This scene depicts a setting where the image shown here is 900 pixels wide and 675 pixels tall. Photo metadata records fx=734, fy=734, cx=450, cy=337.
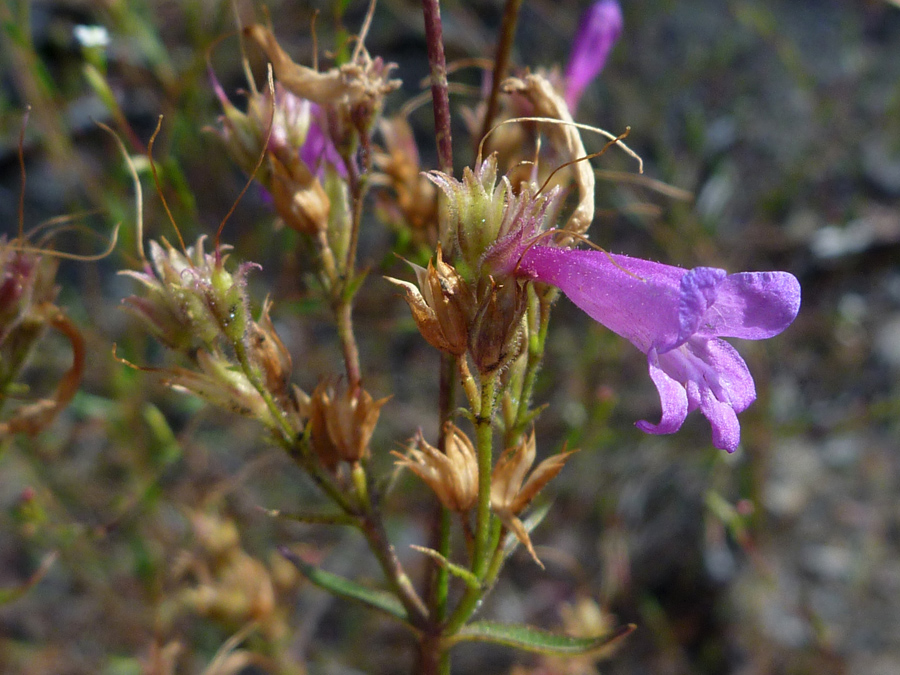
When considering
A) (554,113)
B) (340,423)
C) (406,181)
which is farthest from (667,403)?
(406,181)

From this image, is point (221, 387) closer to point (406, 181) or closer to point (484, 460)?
point (484, 460)

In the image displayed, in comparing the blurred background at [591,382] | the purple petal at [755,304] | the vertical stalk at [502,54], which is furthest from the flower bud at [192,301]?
the blurred background at [591,382]

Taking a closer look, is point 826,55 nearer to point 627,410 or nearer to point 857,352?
point 857,352

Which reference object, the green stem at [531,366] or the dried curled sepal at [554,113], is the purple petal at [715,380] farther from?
the dried curled sepal at [554,113]

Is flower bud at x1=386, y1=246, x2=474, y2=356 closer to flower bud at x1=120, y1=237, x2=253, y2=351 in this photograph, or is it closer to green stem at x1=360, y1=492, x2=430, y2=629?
flower bud at x1=120, y1=237, x2=253, y2=351

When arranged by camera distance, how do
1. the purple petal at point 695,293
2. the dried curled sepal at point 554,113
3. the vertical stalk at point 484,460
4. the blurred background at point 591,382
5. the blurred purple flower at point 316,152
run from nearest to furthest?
the purple petal at point 695,293 → the vertical stalk at point 484,460 → the dried curled sepal at point 554,113 → the blurred purple flower at point 316,152 → the blurred background at point 591,382

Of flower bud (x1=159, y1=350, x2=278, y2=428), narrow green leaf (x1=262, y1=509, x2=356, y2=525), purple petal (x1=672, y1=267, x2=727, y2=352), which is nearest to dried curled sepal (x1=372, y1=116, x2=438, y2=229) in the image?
flower bud (x1=159, y1=350, x2=278, y2=428)

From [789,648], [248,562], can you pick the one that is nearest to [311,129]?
[248,562]
